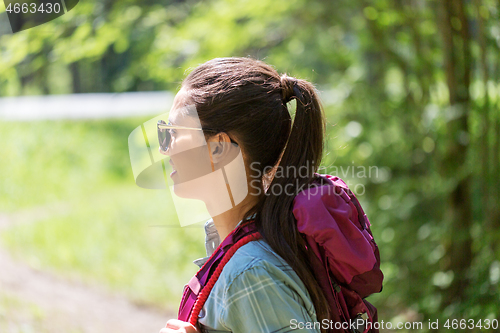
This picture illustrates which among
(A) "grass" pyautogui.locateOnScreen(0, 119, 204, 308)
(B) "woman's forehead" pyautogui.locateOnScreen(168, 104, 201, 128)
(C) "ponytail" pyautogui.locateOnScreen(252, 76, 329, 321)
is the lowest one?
(A) "grass" pyautogui.locateOnScreen(0, 119, 204, 308)

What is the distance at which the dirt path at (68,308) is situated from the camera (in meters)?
3.59

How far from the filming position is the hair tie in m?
1.35

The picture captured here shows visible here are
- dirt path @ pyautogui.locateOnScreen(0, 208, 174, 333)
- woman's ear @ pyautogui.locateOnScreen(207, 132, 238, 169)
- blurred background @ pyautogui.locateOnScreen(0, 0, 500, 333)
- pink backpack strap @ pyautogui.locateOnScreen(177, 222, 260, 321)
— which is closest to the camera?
pink backpack strap @ pyautogui.locateOnScreen(177, 222, 260, 321)

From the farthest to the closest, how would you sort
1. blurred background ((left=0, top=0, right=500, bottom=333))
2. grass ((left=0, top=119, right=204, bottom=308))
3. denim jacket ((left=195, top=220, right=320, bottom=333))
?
grass ((left=0, top=119, right=204, bottom=308)) → blurred background ((left=0, top=0, right=500, bottom=333)) → denim jacket ((left=195, top=220, right=320, bottom=333))

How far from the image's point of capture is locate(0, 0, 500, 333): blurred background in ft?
8.67

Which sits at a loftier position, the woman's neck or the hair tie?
the hair tie

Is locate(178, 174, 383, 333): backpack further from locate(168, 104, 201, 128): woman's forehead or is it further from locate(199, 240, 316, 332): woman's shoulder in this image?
locate(168, 104, 201, 128): woman's forehead

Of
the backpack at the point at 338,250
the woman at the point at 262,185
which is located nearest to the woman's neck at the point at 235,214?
the woman at the point at 262,185

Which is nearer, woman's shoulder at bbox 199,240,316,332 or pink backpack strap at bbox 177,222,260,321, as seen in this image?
woman's shoulder at bbox 199,240,316,332

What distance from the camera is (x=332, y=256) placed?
1158 millimetres

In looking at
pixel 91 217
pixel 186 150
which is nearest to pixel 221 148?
pixel 186 150

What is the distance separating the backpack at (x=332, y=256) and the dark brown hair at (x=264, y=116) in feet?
0.24

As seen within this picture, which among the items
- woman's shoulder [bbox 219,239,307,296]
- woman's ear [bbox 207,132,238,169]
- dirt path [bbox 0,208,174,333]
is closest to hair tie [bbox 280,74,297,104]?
woman's ear [bbox 207,132,238,169]

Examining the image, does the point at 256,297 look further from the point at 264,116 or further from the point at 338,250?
the point at 264,116
